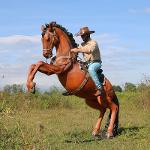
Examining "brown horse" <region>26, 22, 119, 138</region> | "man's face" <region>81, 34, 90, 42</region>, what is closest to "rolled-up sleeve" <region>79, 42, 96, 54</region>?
"man's face" <region>81, 34, 90, 42</region>

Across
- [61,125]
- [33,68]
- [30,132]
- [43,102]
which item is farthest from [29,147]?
[43,102]

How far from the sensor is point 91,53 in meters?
11.3

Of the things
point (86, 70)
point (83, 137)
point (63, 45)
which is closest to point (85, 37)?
point (63, 45)

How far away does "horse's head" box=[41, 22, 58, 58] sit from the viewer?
37.0ft

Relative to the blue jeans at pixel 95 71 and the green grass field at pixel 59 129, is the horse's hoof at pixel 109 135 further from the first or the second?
the blue jeans at pixel 95 71

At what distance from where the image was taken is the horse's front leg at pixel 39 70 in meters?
10.4

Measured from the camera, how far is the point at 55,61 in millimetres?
11359

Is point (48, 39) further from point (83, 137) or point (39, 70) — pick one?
point (83, 137)

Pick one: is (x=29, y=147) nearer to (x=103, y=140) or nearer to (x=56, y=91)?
(x=103, y=140)

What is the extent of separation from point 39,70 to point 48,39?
0.85m

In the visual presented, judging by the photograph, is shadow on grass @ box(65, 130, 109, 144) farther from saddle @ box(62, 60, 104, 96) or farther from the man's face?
the man's face

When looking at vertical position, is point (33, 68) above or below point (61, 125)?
above

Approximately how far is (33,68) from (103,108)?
2.32 meters

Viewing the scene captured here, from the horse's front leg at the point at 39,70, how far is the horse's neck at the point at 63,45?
476 mm
